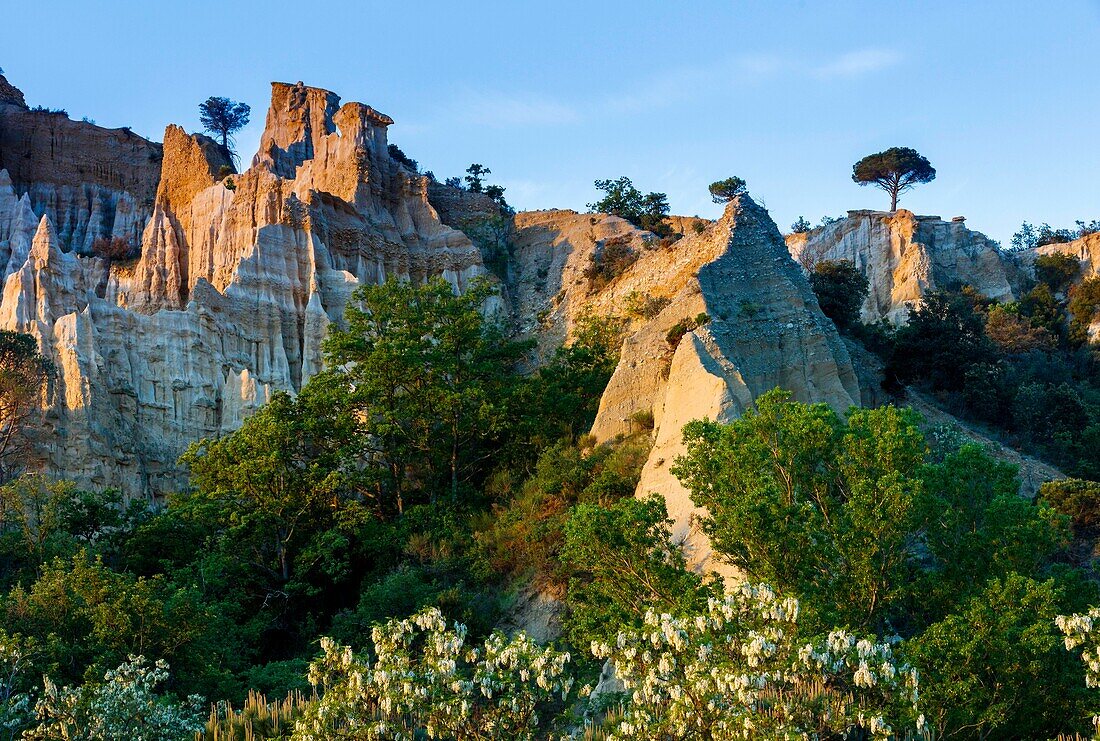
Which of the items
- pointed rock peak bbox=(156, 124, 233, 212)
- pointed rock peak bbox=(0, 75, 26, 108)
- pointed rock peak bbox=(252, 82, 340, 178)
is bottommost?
pointed rock peak bbox=(156, 124, 233, 212)

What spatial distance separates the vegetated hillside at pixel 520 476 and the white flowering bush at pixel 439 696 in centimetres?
5

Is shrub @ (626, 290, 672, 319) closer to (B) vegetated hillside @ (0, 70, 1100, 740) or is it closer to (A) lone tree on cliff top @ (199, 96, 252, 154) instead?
(B) vegetated hillside @ (0, 70, 1100, 740)

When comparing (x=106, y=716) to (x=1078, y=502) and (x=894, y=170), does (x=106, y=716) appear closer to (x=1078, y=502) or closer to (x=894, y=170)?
(x=1078, y=502)

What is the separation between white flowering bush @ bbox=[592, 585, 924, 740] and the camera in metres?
13.0

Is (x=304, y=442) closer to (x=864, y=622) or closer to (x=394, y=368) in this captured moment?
(x=394, y=368)

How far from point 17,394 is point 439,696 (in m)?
25.6

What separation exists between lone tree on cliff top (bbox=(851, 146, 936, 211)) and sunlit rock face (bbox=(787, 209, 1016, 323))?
455 cm

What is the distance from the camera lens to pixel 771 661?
13680mm

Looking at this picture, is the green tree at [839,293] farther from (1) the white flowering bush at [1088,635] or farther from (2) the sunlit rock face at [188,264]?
(1) the white flowering bush at [1088,635]

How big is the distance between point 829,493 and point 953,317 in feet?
78.5

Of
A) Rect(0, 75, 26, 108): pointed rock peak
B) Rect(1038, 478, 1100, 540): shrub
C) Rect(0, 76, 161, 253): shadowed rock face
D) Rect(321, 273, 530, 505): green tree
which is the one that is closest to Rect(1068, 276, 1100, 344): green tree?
Rect(1038, 478, 1100, 540): shrub

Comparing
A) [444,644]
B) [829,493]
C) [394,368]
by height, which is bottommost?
[444,644]

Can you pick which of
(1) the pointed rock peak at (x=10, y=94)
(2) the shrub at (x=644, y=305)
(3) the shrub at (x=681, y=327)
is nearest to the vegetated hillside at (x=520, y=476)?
(3) the shrub at (x=681, y=327)

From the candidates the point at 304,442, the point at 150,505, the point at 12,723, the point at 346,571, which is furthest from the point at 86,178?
the point at 12,723
